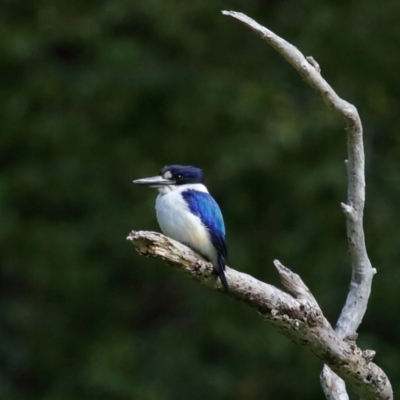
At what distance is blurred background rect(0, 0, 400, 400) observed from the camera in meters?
10.7

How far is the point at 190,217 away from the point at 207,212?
13 centimetres

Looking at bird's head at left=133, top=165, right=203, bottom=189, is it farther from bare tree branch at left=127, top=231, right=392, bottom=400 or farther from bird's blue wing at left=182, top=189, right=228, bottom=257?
bare tree branch at left=127, top=231, right=392, bottom=400

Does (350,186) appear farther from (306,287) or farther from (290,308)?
(290,308)

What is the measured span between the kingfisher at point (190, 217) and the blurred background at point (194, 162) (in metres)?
4.27

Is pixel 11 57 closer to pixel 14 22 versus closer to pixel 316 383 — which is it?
pixel 14 22

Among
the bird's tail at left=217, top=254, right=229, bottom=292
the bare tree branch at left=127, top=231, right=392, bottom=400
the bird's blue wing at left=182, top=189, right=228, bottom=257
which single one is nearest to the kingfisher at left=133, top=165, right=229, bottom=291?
the bird's blue wing at left=182, top=189, right=228, bottom=257

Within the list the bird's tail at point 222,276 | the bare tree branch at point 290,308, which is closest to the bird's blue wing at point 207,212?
the bird's tail at point 222,276

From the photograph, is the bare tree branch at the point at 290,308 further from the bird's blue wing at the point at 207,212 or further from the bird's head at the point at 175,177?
the bird's head at the point at 175,177

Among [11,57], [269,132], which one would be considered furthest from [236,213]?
[11,57]

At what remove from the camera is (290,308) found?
4961 millimetres

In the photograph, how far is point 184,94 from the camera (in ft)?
35.9

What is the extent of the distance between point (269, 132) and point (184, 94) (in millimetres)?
1042

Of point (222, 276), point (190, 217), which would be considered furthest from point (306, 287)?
point (190, 217)

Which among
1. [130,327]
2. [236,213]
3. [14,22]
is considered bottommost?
[130,327]
